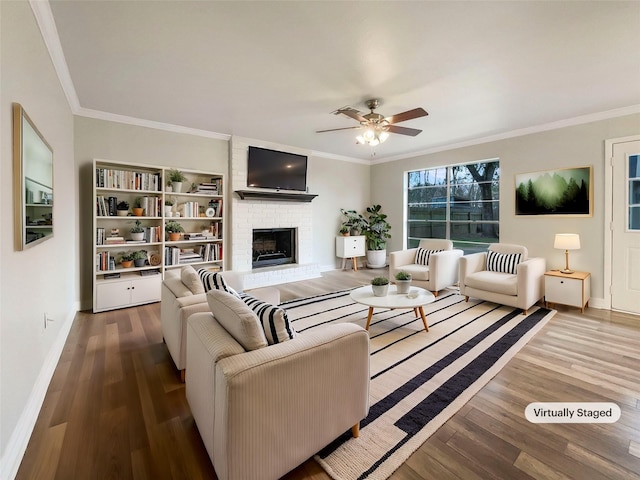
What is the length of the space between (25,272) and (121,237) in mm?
2416

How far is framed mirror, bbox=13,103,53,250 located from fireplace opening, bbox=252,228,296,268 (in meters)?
3.23

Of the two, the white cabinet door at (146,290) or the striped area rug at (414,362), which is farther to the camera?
the white cabinet door at (146,290)

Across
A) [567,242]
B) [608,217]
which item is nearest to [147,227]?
[567,242]

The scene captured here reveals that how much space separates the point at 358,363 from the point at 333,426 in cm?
31

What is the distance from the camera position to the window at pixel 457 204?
506 cm

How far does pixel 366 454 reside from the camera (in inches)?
58.4

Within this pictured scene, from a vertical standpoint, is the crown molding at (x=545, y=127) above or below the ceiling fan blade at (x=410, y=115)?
above

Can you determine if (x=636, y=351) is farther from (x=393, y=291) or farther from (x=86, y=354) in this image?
(x=86, y=354)

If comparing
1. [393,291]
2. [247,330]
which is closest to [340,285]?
[393,291]

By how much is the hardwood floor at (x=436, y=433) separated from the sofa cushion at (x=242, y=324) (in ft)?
2.11

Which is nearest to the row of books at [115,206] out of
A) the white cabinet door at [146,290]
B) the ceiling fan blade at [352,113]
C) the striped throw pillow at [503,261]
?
the white cabinet door at [146,290]

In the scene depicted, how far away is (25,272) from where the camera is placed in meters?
1.69

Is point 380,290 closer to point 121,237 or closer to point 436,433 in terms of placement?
point 436,433

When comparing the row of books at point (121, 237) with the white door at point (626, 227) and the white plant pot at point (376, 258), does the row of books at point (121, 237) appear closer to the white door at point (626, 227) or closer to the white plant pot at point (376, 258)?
the white plant pot at point (376, 258)
